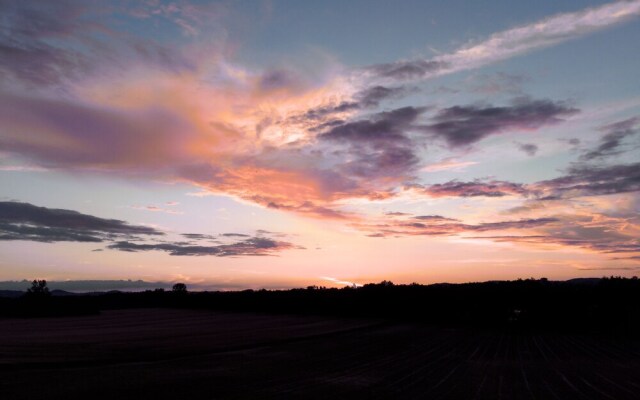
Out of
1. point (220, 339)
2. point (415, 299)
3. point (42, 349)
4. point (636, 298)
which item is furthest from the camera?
point (415, 299)

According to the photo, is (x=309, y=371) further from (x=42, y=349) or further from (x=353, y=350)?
(x=42, y=349)

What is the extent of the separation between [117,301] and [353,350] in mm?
103037

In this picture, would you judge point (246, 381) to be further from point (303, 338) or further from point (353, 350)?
point (303, 338)

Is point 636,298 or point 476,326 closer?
point 476,326

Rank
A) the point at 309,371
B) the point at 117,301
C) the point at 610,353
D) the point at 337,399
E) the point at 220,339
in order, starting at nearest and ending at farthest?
the point at 337,399 < the point at 309,371 < the point at 610,353 < the point at 220,339 < the point at 117,301

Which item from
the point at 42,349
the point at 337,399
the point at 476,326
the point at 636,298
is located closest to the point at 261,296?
the point at 476,326

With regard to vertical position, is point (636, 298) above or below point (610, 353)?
above

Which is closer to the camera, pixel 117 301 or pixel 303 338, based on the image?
pixel 303 338

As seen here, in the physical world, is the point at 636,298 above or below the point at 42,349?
above

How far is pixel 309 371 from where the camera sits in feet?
69.2

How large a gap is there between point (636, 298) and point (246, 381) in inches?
2522

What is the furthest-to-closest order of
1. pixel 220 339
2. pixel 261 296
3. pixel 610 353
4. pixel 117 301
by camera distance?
pixel 117 301, pixel 261 296, pixel 220 339, pixel 610 353

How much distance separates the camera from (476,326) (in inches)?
2345

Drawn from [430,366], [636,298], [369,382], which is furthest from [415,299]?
[369,382]
